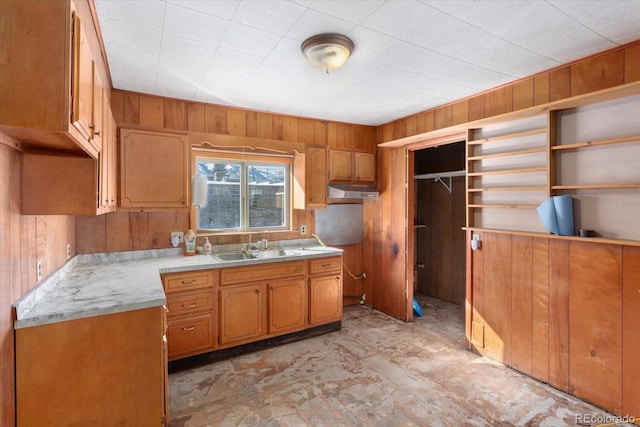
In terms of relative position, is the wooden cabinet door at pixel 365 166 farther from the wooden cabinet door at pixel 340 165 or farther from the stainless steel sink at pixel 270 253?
the stainless steel sink at pixel 270 253

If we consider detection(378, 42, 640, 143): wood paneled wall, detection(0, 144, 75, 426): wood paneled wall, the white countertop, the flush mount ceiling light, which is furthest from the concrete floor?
the flush mount ceiling light

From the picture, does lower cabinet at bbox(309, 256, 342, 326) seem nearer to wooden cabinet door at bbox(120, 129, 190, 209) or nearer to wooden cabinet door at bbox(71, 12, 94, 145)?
wooden cabinet door at bbox(120, 129, 190, 209)

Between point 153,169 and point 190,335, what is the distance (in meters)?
1.49

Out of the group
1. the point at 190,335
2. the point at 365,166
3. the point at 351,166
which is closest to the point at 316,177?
the point at 351,166

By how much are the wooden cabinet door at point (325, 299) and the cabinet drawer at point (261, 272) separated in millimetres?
252

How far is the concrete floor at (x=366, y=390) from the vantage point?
81.7 inches

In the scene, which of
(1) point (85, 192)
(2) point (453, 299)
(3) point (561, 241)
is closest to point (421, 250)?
(2) point (453, 299)

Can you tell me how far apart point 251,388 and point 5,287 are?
173 centimetres

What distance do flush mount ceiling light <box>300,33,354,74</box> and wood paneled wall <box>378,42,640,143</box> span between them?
5.10ft

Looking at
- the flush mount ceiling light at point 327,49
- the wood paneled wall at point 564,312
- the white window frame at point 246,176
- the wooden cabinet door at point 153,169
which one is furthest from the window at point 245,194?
the wood paneled wall at point 564,312

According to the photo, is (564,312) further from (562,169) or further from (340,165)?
(340,165)

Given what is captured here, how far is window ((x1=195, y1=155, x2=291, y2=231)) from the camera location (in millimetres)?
3420

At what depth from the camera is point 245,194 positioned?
11.8 ft

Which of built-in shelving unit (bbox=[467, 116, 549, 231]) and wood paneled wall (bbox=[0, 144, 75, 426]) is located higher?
built-in shelving unit (bbox=[467, 116, 549, 231])
